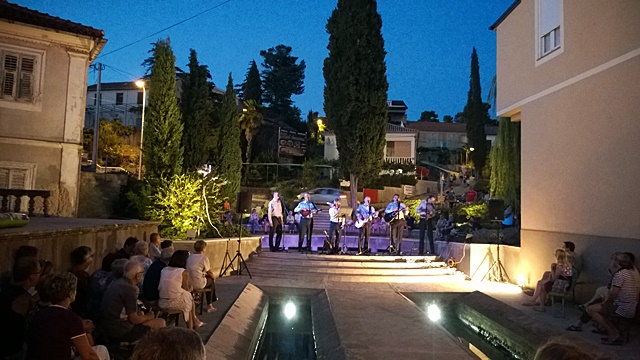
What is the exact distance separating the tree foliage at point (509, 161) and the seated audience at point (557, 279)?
21.3ft

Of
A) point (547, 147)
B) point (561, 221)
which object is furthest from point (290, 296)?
point (547, 147)

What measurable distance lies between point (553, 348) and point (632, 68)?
8.31 meters

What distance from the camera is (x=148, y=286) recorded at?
6594mm

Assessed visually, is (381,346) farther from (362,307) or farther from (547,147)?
(547,147)

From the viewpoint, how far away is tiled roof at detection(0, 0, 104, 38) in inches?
474

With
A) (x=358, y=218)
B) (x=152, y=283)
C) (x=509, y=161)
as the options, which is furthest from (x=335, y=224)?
(x=152, y=283)

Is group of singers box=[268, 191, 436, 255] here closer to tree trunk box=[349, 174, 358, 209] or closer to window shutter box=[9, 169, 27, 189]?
window shutter box=[9, 169, 27, 189]

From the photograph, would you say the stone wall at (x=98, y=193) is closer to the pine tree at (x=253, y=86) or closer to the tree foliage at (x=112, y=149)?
the tree foliage at (x=112, y=149)

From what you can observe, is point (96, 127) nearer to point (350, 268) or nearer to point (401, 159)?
point (350, 268)

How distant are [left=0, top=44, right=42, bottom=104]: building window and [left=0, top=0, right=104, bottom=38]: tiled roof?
0.81m

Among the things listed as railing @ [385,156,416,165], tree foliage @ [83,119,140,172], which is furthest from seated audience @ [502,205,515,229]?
railing @ [385,156,416,165]

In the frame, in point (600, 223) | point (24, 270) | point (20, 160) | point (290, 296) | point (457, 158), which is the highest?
point (457, 158)

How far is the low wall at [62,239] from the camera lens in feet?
18.5

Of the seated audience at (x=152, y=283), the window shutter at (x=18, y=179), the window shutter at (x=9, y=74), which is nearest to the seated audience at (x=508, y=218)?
the seated audience at (x=152, y=283)
